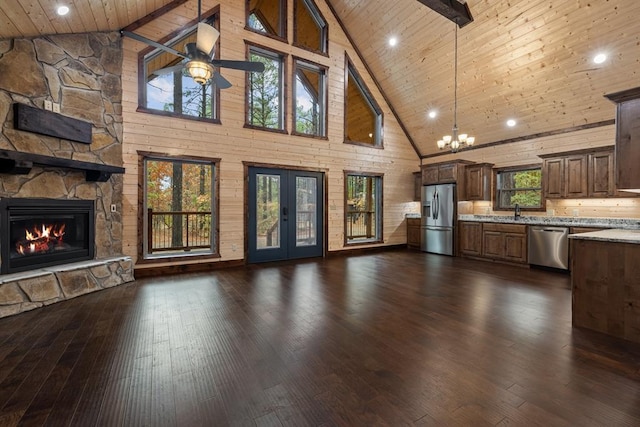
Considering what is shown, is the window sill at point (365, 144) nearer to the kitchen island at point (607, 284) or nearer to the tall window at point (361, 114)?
the tall window at point (361, 114)

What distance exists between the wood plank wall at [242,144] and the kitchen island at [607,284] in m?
4.73

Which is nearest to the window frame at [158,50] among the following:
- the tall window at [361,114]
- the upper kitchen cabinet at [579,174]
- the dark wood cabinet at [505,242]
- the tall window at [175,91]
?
the tall window at [175,91]

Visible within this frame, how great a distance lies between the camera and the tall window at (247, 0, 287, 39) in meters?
6.39

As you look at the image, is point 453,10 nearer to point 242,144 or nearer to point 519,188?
point 519,188

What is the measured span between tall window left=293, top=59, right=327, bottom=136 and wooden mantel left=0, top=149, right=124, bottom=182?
13.1 feet

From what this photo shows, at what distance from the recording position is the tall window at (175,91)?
17.0ft

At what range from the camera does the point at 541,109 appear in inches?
233

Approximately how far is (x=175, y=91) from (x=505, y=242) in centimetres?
737

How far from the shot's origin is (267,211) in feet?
20.8

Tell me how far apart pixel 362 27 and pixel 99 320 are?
7.53m

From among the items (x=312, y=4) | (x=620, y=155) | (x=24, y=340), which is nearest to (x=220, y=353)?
(x=24, y=340)

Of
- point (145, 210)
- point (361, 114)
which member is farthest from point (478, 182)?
point (145, 210)

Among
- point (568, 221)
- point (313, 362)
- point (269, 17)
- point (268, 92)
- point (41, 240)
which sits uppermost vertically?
point (269, 17)

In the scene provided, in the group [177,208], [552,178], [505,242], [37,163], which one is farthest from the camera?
[177,208]
